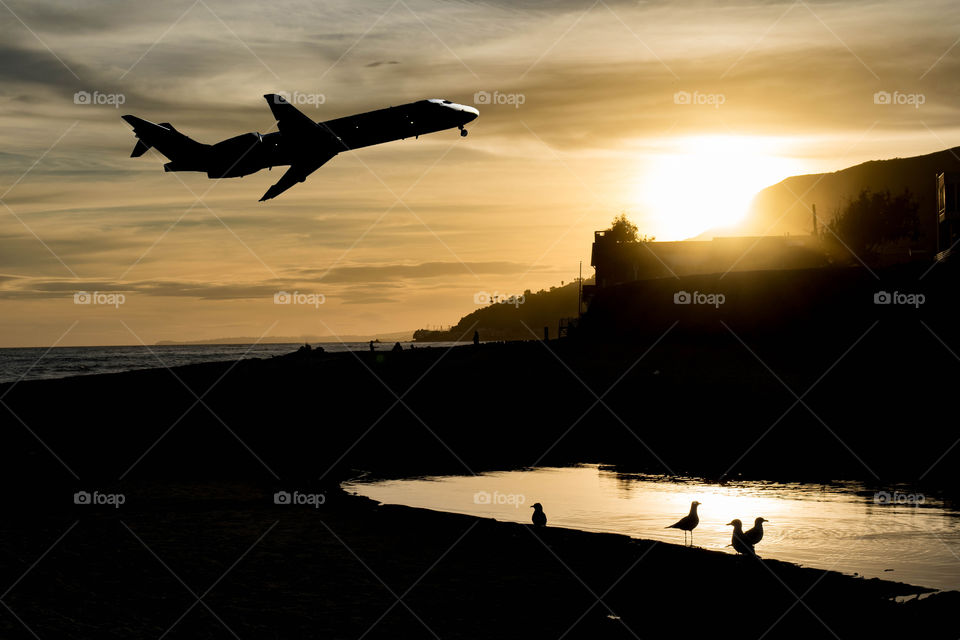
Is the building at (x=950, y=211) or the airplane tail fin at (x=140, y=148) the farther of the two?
the building at (x=950, y=211)

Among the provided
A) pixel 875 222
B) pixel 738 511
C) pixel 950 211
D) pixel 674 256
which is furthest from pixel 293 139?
pixel 875 222

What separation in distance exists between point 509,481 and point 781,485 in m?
8.66

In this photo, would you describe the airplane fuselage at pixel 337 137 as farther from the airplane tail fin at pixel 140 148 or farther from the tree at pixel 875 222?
the tree at pixel 875 222

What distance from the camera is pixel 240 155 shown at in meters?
40.2

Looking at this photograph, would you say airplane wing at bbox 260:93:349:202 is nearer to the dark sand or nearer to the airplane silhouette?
the airplane silhouette

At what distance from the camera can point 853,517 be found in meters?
23.4

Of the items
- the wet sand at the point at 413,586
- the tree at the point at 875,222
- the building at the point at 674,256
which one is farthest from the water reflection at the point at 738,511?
the tree at the point at 875,222

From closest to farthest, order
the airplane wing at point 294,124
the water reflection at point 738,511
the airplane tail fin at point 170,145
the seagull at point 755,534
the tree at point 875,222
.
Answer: the seagull at point 755,534
the water reflection at point 738,511
the airplane wing at point 294,124
the airplane tail fin at point 170,145
the tree at point 875,222

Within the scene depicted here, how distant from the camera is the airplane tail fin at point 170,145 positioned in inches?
1718

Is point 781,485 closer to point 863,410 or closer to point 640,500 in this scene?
point 640,500

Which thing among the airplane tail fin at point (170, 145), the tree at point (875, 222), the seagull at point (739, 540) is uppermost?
the tree at point (875, 222)

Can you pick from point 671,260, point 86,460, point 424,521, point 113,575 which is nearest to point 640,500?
point 424,521

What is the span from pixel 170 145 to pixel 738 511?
33.5 meters

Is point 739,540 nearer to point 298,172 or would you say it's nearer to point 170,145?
point 298,172
